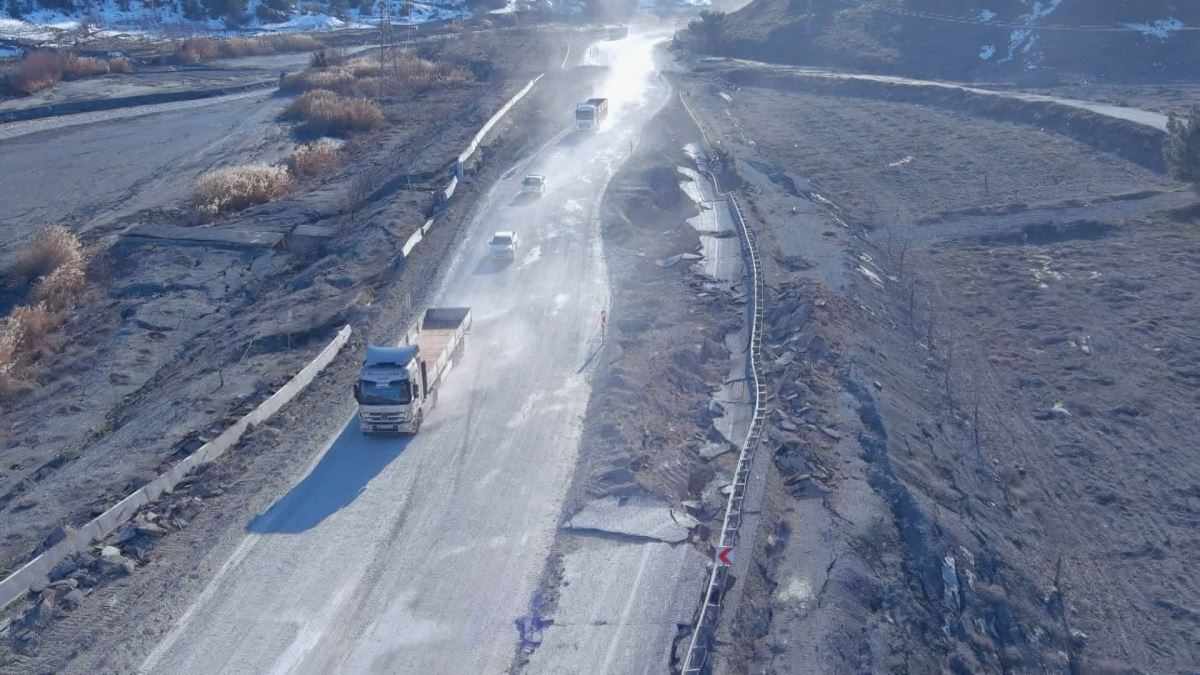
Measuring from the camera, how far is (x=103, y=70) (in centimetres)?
8888

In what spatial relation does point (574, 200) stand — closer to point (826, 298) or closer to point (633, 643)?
point (826, 298)

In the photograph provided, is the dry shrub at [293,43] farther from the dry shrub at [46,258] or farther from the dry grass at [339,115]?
the dry shrub at [46,258]

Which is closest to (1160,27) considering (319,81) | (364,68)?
(364,68)

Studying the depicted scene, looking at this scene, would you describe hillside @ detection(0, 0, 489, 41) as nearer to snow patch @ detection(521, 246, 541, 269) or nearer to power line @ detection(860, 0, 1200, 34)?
power line @ detection(860, 0, 1200, 34)

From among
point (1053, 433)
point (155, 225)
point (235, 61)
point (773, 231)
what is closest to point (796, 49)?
point (235, 61)

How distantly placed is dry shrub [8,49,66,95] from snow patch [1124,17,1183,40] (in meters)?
88.1

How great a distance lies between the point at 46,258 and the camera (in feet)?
137

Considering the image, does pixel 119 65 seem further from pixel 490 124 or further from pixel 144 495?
pixel 144 495

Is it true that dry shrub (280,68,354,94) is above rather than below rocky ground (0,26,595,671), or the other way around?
above

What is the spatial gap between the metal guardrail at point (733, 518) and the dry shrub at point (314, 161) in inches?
1172

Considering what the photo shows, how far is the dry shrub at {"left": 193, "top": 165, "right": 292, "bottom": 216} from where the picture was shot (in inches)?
1935

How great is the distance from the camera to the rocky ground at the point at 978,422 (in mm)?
19453

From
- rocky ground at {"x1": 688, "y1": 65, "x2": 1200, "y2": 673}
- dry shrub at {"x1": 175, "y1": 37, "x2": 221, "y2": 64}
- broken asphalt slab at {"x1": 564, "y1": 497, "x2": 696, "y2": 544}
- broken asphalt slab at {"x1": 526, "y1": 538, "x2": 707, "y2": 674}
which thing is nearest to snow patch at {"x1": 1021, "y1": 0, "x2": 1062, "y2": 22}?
rocky ground at {"x1": 688, "y1": 65, "x2": 1200, "y2": 673}

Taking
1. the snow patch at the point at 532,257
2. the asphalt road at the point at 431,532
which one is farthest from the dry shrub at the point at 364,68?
the asphalt road at the point at 431,532
